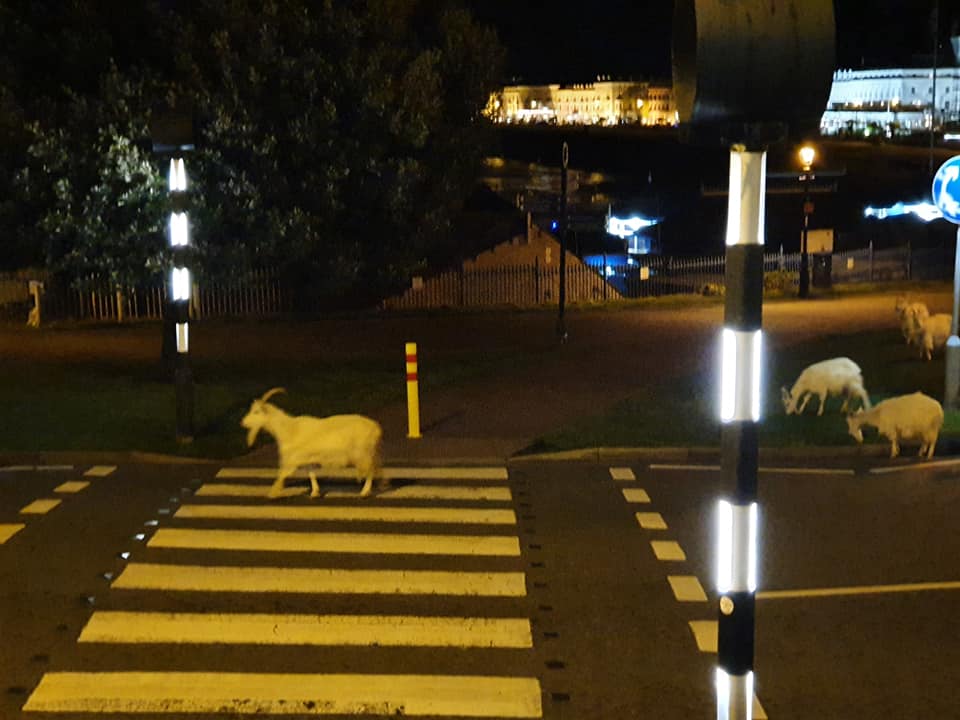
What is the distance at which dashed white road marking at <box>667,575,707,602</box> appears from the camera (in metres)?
8.24

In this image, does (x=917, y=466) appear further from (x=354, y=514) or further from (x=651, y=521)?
(x=354, y=514)

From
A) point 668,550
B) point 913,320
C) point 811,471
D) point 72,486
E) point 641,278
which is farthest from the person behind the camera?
point 641,278

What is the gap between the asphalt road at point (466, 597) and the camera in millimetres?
6629

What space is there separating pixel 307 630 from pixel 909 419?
7694mm

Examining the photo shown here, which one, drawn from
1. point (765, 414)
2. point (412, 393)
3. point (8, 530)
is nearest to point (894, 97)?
point (765, 414)

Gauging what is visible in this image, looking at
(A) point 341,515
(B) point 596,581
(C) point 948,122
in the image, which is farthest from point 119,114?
(C) point 948,122

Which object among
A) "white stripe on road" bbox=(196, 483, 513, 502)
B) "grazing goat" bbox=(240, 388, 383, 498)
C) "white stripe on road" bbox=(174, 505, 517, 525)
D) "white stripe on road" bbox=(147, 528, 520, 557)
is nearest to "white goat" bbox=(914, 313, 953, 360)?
"white stripe on road" bbox=(196, 483, 513, 502)

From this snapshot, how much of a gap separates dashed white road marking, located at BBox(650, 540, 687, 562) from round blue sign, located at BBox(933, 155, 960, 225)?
6.80 meters

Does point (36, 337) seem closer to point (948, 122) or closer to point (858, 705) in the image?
point (858, 705)

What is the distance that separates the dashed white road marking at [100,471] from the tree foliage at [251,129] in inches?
146

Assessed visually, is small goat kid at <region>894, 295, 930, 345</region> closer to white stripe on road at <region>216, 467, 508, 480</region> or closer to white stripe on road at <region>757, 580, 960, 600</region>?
white stripe on road at <region>216, 467, 508, 480</region>

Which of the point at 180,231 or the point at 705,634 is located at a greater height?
the point at 180,231

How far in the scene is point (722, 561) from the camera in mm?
4094

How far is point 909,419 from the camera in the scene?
41.0 feet
